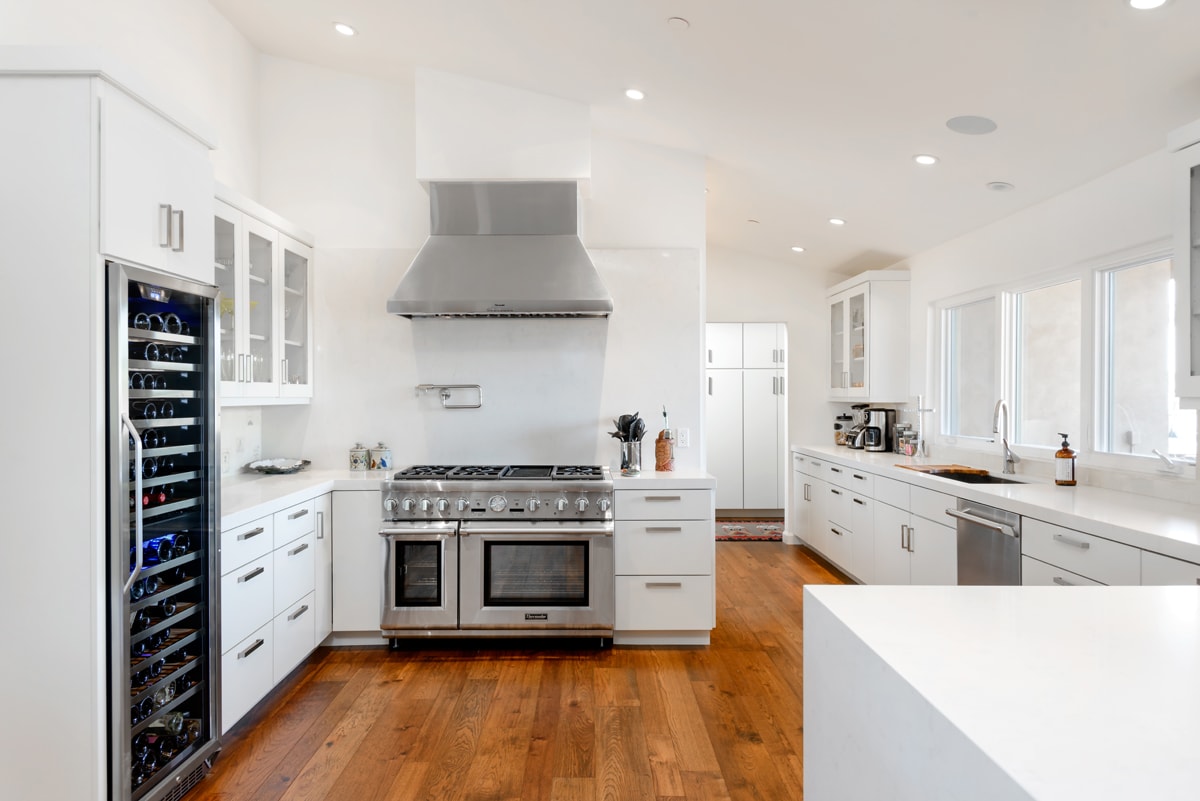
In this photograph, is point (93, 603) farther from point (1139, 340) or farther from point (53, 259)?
point (1139, 340)

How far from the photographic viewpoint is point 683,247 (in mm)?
4176

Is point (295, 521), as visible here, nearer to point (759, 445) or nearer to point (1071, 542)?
point (1071, 542)

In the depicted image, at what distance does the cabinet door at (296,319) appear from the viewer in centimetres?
374

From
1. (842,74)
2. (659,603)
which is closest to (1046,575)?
(659,603)

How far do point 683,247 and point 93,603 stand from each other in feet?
10.8

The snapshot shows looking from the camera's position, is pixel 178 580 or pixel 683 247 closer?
pixel 178 580

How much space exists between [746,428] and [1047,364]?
3.67 m

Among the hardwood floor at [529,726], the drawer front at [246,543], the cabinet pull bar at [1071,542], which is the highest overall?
the cabinet pull bar at [1071,542]

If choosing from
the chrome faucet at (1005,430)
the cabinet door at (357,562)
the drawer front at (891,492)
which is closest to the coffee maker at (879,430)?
the drawer front at (891,492)

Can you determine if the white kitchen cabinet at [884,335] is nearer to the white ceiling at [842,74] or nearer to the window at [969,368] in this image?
the window at [969,368]

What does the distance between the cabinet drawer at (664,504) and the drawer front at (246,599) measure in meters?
1.65

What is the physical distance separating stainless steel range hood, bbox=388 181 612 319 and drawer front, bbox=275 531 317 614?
1250mm

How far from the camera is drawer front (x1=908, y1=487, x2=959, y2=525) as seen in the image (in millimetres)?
3410

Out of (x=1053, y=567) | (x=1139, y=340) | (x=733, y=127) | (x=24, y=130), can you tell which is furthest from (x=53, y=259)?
(x=1139, y=340)
